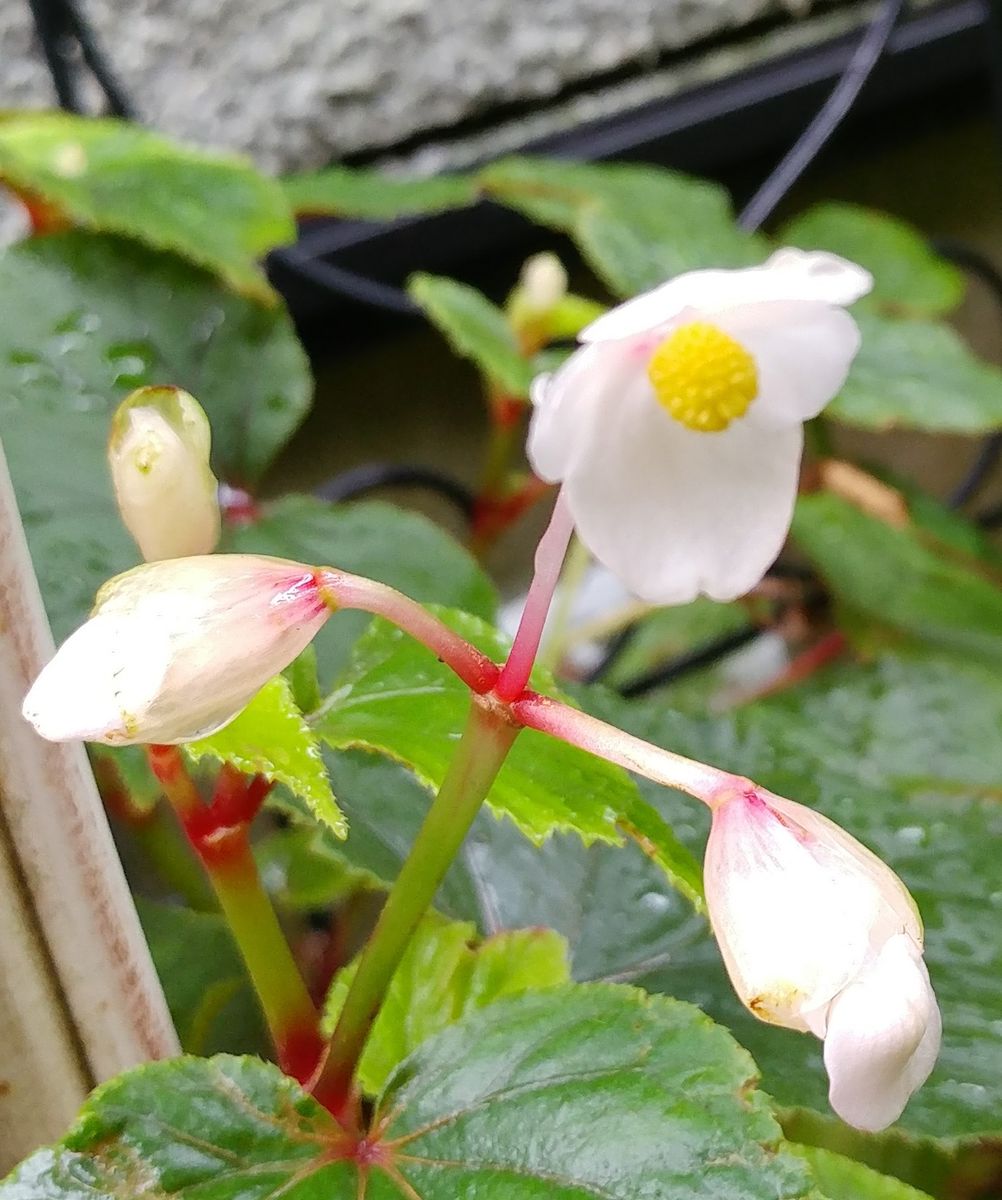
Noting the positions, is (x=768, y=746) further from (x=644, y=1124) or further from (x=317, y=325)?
(x=317, y=325)

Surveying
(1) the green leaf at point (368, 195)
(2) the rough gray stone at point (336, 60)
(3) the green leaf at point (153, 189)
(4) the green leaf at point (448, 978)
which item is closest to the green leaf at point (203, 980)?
(4) the green leaf at point (448, 978)

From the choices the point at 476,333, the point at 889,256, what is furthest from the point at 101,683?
the point at 889,256

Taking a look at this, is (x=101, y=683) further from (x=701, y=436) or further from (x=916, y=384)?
(x=916, y=384)

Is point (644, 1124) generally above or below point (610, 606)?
above

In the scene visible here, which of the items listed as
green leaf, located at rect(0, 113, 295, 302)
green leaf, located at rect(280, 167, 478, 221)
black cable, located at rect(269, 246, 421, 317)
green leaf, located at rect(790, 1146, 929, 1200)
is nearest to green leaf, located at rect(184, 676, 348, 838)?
green leaf, located at rect(790, 1146, 929, 1200)

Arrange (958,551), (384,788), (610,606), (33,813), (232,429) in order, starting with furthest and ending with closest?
(610,606), (958,551), (232,429), (384,788), (33,813)

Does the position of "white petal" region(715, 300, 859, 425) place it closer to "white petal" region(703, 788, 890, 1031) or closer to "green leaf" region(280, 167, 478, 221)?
"white petal" region(703, 788, 890, 1031)

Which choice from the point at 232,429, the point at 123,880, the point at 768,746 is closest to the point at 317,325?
the point at 232,429
